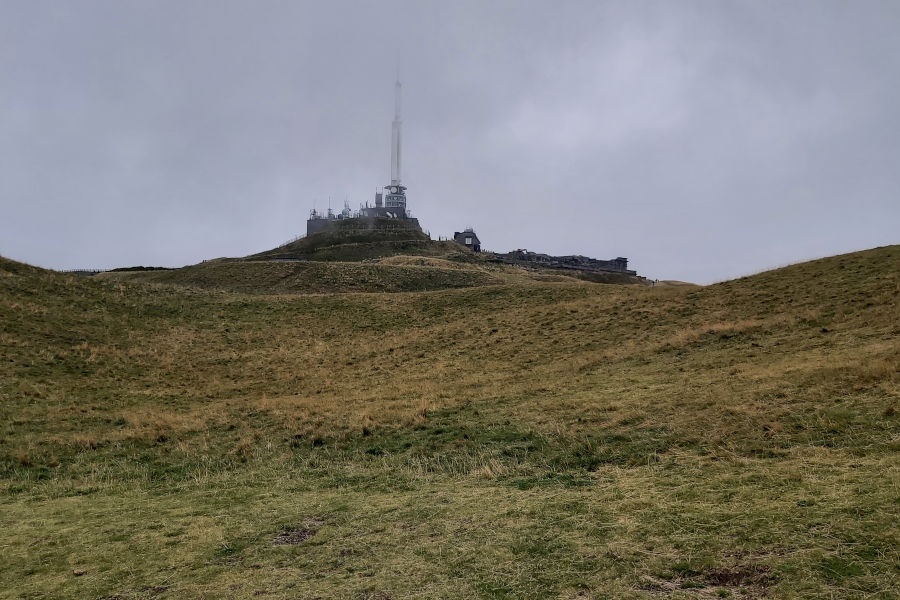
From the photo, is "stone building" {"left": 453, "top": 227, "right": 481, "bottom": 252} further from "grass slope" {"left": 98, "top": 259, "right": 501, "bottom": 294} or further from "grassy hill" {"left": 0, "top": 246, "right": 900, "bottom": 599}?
"grassy hill" {"left": 0, "top": 246, "right": 900, "bottom": 599}

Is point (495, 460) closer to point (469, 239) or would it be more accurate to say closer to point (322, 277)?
point (322, 277)

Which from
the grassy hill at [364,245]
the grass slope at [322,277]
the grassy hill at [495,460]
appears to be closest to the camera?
the grassy hill at [495,460]

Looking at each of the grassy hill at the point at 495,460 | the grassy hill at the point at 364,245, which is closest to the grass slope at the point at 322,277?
the grassy hill at the point at 364,245

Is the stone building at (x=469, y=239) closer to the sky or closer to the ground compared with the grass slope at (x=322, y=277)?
closer to the sky

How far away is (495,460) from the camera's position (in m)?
14.1

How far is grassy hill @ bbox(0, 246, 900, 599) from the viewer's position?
7.64 m

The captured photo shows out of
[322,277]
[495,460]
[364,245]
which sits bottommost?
[495,460]

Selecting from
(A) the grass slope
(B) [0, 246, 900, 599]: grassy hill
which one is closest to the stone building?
(A) the grass slope

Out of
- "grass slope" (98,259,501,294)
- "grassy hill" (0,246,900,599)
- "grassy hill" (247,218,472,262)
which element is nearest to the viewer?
"grassy hill" (0,246,900,599)

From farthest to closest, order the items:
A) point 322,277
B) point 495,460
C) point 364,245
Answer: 1. point 364,245
2. point 322,277
3. point 495,460

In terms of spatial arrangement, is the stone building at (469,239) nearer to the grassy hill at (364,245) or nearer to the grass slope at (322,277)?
the grassy hill at (364,245)

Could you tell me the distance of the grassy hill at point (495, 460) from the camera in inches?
301

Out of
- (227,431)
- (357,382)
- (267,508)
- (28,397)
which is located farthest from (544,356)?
(28,397)

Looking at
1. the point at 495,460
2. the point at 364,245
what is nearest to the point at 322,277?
the point at 364,245
